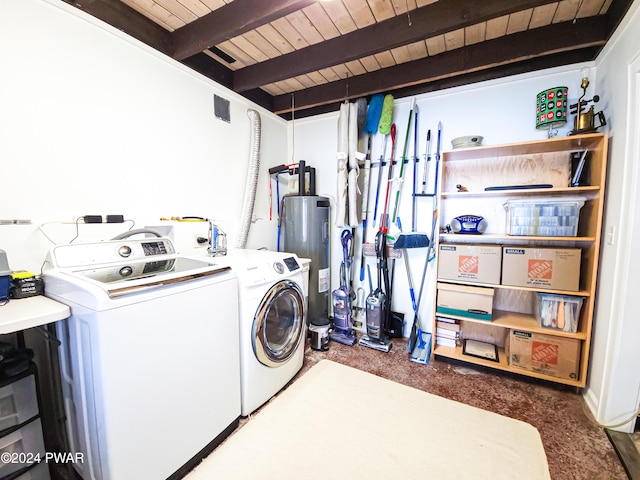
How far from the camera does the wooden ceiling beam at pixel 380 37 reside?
1568 mm

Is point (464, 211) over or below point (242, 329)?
over

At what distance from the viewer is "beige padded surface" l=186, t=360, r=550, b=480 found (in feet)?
4.34

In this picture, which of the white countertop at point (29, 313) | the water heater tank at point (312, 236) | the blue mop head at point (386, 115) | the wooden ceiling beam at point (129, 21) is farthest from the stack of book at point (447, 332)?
the wooden ceiling beam at point (129, 21)

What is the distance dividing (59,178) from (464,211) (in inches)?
119

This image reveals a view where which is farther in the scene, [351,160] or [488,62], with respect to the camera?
[351,160]

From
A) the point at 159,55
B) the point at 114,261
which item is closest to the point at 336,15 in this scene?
the point at 159,55

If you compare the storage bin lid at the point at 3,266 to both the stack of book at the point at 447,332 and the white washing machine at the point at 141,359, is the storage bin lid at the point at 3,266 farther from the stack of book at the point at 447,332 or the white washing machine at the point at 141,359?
the stack of book at the point at 447,332

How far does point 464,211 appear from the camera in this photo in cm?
244

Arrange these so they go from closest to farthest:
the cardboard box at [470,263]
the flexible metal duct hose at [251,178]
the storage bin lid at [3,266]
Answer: the storage bin lid at [3,266] → the cardboard box at [470,263] → the flexible metal duct hose at [251,178]

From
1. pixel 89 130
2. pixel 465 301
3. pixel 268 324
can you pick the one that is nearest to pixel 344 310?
pixel 268 324

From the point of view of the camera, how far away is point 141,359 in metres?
1.09

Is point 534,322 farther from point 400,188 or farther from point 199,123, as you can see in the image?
point 199,123

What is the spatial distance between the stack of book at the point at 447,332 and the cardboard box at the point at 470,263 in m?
0.45

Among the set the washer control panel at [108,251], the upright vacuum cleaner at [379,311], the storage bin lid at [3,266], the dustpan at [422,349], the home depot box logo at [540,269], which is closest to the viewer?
the storage bin lid at [3,266]
